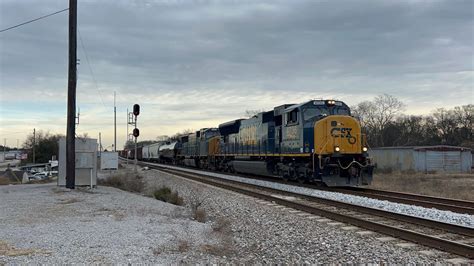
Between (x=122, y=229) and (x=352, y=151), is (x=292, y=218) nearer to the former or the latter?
(x=122, y=229)

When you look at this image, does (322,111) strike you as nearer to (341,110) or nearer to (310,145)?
(341,110)

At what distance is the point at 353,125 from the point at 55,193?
12469 mm

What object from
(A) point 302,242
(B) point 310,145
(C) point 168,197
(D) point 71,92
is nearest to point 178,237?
(A) point 302,242

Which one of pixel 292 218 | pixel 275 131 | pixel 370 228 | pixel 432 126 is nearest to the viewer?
pixel 370 228

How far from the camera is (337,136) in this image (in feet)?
60.8

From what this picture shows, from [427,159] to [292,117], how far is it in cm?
2497

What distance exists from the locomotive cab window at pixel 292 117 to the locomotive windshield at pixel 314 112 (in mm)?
569

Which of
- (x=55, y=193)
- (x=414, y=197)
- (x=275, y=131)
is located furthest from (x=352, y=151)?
(x=55, y=193)

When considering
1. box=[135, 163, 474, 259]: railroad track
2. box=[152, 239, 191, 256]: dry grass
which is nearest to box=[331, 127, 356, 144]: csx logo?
box=[135, 163, 474, 259]: railroad track

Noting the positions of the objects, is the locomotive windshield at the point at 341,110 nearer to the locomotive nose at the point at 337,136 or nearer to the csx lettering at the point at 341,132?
the locomotive nose at the point at 337,136

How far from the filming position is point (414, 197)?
Answer: 1570 cm

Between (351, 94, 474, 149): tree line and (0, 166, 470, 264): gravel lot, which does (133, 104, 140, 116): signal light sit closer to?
(0, 166, 470, 264): gravel lot

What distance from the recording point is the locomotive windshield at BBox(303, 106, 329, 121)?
2001 centimetres

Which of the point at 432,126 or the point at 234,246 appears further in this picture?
the point at 432,126
